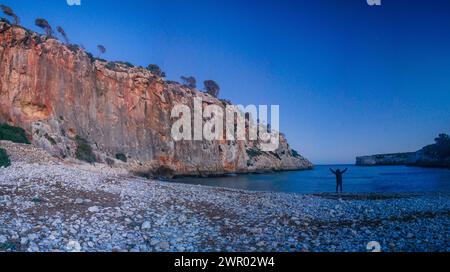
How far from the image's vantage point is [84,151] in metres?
39.4

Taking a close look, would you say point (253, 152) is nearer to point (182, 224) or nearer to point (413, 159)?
point (182, 224)

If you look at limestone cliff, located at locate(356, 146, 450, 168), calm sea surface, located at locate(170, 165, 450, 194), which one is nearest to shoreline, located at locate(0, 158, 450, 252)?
calm sea surface, located at locate(170, 165, 450, 194)

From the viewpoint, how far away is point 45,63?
39781 mm

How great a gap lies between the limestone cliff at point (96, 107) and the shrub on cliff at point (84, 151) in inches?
31.8

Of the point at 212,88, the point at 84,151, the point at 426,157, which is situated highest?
the point at 212,88

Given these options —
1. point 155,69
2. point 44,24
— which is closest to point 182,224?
point 44,24

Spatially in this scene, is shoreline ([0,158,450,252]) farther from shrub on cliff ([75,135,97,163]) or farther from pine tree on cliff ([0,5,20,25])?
pine tree on cliff ([0,5,20,25])

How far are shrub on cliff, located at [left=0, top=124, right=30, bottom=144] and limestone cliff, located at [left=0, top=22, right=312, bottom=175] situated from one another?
180 centimetres

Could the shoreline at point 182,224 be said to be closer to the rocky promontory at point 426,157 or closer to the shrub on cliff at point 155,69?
the shrub on cliff at point 155,69

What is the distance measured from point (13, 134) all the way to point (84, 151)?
1041 centimetres

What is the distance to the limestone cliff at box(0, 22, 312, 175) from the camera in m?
36.4

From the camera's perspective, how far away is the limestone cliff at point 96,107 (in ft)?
119
